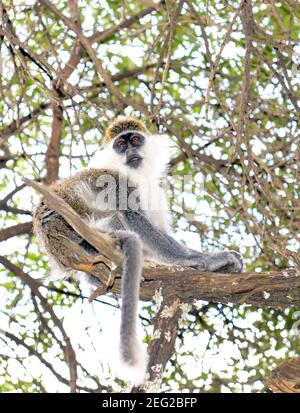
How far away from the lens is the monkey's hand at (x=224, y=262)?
17.7 ft

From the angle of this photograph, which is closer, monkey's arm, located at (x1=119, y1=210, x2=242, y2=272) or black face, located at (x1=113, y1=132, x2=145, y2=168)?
monkey's arm, located at (x1=119, y1=210, x2=242, y2=272)

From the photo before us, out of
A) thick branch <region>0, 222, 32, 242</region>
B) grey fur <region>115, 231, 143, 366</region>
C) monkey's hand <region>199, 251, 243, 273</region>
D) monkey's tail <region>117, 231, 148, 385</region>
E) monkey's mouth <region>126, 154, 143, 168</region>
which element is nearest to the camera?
monkey's tail <region>117, 231, 148, 385</region>

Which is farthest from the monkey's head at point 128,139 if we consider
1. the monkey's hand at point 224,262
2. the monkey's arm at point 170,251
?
the monkey's hand at point 224,262

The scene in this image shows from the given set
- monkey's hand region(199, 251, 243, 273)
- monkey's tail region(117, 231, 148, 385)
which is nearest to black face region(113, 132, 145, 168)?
monkey's hand region(199, 251, 243, 273)

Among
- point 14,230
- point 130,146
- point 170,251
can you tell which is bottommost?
point 170,251

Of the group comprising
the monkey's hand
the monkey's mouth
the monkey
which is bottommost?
the monkey's hand

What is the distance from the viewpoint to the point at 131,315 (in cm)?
432

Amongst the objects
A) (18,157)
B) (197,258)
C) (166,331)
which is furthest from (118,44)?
(166,331)

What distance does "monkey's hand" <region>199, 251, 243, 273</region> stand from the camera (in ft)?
17.7

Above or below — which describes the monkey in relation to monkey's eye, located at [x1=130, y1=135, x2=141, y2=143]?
below

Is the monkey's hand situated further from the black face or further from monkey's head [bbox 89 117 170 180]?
the black face

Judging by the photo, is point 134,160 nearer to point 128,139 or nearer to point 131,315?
point 128,139

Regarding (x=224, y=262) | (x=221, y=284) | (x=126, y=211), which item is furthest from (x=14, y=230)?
(x=221, y=284)

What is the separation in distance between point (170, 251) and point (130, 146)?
1.19 m
